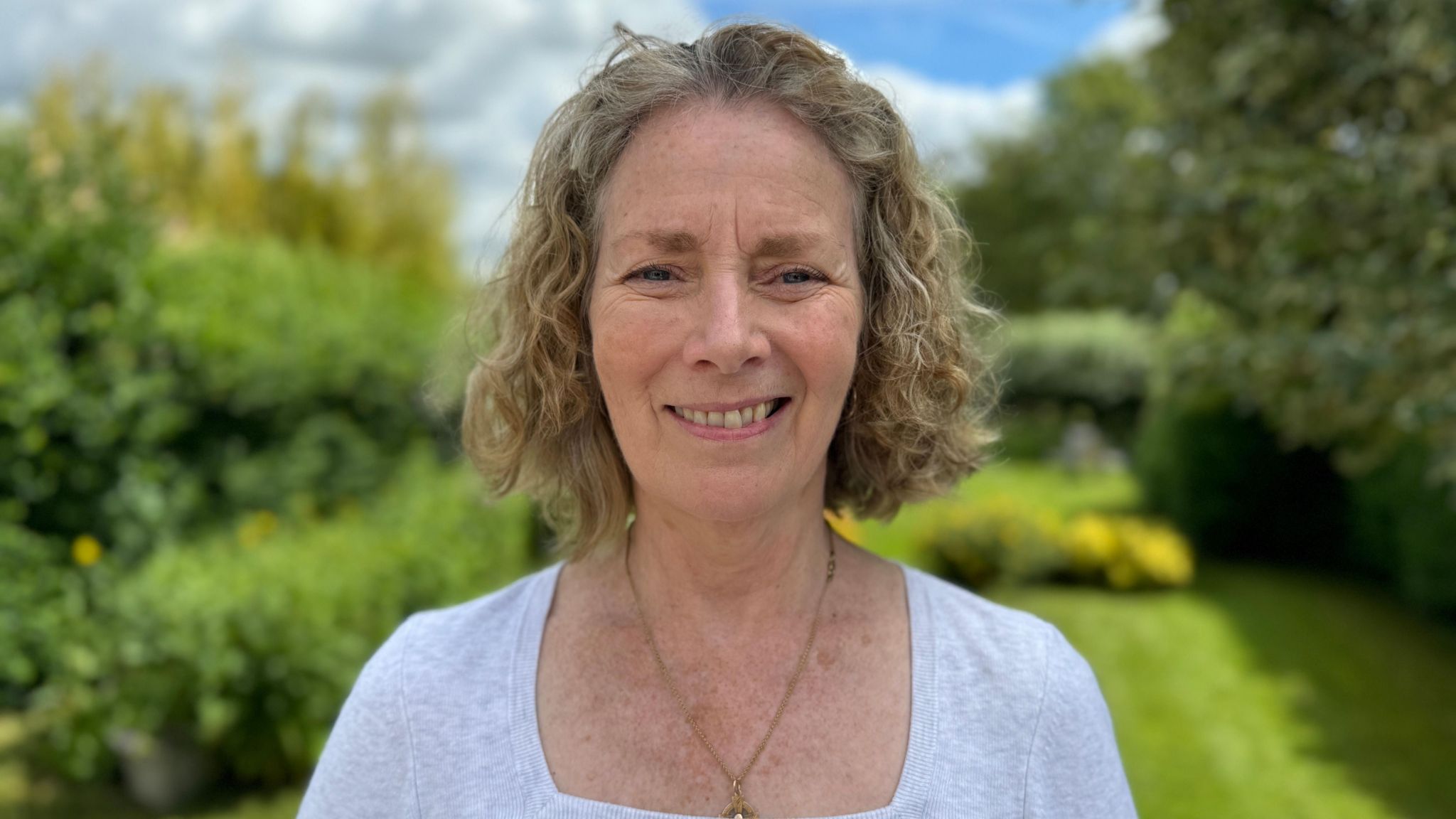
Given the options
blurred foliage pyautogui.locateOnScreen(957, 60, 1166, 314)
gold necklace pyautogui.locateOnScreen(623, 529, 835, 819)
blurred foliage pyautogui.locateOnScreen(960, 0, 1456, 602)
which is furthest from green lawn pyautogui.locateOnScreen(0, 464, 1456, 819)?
blurred foliage pyautogui.locateOnScreen(957, 60, 1166, 314)

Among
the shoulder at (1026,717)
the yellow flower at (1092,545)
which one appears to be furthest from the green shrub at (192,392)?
the yellow flower at (1092,545)

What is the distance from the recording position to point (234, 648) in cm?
464

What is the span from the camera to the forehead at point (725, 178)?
152cm

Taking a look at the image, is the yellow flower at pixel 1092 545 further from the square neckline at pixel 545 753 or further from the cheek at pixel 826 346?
the cheek at pixel 826 346

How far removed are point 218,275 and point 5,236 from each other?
179cm

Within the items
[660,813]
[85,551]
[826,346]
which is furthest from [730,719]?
[85,551]

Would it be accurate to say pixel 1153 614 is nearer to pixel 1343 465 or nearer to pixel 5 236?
pixel 1343 465

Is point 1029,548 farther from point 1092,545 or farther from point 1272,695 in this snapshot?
point 1272,695

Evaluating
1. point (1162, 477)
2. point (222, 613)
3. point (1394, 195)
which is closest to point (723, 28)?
point (1394, 195)

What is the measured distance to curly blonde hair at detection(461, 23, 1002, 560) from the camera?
5.30ft

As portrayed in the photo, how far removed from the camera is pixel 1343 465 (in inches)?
220

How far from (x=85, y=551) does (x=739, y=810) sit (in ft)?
14.8

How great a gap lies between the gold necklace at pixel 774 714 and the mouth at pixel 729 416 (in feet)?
1.25

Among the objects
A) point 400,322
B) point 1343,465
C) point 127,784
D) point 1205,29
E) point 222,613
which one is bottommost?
point 127,784
